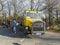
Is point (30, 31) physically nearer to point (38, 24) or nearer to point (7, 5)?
point (38, 24)

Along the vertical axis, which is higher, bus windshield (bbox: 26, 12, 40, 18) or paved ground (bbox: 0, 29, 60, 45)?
bus windshield (bbox: 26, 12, 40, 18)

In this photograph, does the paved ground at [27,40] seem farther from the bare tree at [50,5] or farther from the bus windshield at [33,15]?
the bare tree at [50,5]

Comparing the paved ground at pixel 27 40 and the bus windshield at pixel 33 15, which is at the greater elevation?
the bus windshield at pixel 33 15

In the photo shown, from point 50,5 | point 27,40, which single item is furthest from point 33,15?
point 50,5

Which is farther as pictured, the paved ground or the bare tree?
the bare tree

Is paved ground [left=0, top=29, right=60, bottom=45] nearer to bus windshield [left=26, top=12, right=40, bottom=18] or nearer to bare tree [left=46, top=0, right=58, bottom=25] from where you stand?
bus windshield [left=26, top=12, right=40, bottom=18]

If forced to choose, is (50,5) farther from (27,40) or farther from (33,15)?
(27,40)

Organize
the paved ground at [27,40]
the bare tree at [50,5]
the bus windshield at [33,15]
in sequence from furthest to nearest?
the bare tree at [50,5]
the bus windshield at [33,15]
the paved ground at [27,40]

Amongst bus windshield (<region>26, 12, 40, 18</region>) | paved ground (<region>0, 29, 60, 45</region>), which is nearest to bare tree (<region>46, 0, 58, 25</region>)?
bus windshield (<region>26, 12, 40, 18</region>)

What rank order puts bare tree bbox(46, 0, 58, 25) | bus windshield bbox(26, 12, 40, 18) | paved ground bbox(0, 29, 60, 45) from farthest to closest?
1. bare tree bbox(46, 0, 58, 25)
2. bus windshield bbox(26, 12, 40, 18)
3. paved ground bbox(0, 29, 60, 45)

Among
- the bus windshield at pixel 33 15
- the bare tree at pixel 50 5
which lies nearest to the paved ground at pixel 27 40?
the bus windshield at pixel 33 15

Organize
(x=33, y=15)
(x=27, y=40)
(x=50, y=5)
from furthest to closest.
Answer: (x=50, y=5)
(x=33, y=15)
(x=27, y=40)

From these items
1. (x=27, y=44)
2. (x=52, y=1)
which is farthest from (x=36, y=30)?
(x=52, y=1)

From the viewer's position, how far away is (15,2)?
51.8 meters
